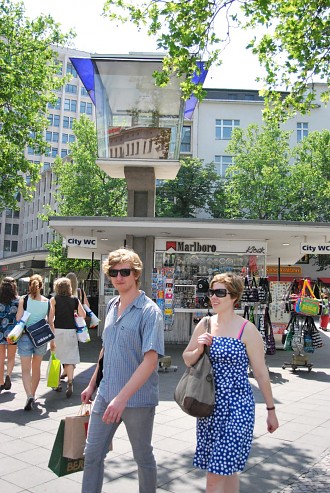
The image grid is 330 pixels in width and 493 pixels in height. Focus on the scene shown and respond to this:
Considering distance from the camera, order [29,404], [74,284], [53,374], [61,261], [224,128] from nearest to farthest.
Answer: [29,404], [53,374], [74,284], [61,261], [224,128]

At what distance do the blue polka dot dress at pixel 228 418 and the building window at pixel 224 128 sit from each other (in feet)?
155

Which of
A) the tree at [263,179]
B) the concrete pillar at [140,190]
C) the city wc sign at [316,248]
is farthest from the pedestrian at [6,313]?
the tree at [263,179]

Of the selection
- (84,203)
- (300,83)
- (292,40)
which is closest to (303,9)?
(292,40)

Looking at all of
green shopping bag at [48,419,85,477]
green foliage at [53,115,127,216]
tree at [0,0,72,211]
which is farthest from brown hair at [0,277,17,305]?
green foliage at [53,115,127,216]

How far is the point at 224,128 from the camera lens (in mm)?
49188

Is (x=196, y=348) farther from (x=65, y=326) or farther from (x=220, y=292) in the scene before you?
(x=65, y=326)

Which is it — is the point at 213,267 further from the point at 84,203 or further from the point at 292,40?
the point at 84,203

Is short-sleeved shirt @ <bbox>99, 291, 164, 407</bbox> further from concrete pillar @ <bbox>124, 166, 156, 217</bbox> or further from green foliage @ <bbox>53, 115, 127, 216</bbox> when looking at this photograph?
green foliage @ <bbox>53, 115, 127, 216</bbox>

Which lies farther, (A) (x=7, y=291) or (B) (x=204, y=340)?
(A) (x=7, y=291)

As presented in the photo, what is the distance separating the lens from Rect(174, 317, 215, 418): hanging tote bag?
311 cm

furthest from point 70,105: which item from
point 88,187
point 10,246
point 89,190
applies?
point 89,190

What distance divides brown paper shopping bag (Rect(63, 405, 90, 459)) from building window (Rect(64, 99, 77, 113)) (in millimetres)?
89786

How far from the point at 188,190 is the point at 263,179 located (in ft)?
19.7

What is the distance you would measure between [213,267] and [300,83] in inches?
248
